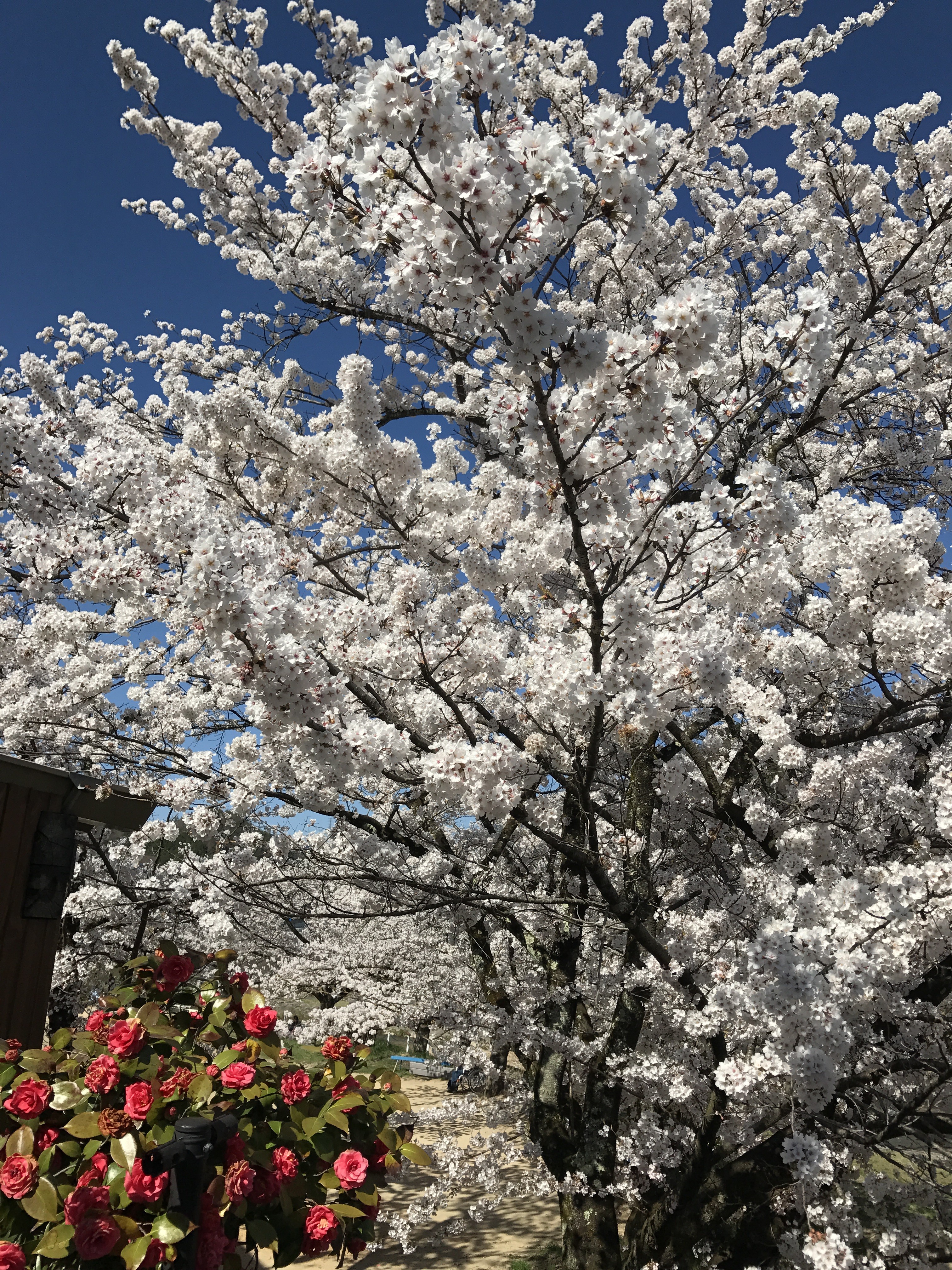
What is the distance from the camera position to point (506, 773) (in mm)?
3578

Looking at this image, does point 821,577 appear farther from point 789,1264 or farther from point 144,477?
point 789,1264

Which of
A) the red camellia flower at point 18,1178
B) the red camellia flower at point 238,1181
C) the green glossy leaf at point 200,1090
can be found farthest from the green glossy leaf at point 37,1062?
the red camellia flower at point 238,1181

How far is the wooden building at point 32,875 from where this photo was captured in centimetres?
439

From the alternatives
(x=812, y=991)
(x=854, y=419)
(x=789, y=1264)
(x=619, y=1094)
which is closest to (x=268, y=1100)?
(x=812, y=991)

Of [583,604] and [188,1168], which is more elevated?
[583,604]

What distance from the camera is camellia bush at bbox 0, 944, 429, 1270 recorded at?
213 centimetres

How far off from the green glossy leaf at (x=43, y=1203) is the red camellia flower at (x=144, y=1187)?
21 centimetres

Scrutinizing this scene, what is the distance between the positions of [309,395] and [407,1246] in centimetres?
740

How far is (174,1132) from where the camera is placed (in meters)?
2.28

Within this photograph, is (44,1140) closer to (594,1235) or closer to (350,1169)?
(350,1169)

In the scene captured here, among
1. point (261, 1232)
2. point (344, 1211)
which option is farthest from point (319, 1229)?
point (261, 1232)

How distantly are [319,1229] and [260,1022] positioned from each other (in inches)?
28.2

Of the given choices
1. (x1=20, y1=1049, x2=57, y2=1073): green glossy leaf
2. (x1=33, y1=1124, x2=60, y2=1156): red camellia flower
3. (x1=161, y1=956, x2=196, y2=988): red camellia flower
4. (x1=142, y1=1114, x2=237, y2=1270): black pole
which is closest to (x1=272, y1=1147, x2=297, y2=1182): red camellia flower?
(x1=142, y1=1114, x2=237, y2=1270): black pole

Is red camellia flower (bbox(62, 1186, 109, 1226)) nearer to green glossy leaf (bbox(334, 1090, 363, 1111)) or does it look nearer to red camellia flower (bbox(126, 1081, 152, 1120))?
red camellia flower (bbox(126, 1081, 152, 1120))
